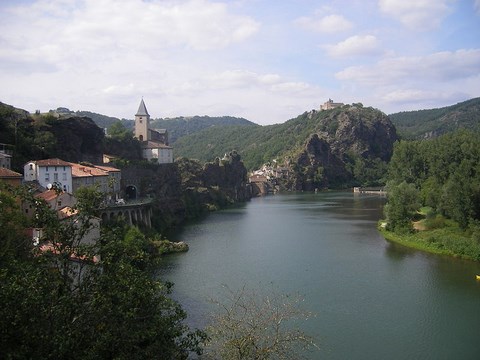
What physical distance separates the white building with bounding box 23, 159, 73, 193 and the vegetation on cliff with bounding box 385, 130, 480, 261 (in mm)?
33763

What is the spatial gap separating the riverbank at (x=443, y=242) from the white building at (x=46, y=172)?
3330 centimetres

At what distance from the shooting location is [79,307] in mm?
12023

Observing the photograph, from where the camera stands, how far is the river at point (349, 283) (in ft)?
81.1

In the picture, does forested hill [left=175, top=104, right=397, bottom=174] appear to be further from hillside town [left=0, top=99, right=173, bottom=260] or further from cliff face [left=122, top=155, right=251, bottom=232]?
hillside town [left=0, top=99, right=173, bottom=260]

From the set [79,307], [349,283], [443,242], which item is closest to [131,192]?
[349,283]

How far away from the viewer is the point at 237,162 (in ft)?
372

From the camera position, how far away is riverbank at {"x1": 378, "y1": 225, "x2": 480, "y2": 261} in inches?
1644

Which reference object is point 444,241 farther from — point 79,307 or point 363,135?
point 363,135

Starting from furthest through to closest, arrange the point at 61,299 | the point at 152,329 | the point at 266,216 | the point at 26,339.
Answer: the point at 266,216
the point at 152,329
the point at 61,299
the point at 26,339

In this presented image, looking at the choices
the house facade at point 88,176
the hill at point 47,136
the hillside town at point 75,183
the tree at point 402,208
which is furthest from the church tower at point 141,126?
the tree at point 402,208

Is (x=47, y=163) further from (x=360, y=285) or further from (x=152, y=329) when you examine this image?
(x=152, y=329)

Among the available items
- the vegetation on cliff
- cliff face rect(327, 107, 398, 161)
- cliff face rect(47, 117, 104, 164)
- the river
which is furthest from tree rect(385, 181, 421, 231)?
cliff face rect(327, 107, 398, 161)

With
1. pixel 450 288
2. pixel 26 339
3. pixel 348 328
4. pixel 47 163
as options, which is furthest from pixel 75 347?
pixel 47 163

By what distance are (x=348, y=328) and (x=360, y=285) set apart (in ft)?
27.7
